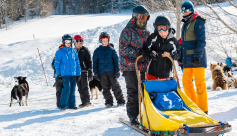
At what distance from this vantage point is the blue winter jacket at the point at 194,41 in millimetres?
3785

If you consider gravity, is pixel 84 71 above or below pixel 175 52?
below

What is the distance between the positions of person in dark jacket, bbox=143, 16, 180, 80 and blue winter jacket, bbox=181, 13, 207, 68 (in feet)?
1.64

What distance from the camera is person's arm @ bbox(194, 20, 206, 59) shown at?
374cm

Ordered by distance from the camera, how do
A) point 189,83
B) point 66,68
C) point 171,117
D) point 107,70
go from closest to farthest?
1. point 171,117
2. point 189,83
3. point 66,68
4. point 107,70

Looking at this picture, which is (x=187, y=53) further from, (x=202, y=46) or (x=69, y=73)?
(x=69, y=73)

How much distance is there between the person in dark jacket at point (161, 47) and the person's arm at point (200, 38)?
42 centimetres

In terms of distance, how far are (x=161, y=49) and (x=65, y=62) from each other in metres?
2.61

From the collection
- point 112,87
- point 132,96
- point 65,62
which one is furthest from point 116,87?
point 132,96

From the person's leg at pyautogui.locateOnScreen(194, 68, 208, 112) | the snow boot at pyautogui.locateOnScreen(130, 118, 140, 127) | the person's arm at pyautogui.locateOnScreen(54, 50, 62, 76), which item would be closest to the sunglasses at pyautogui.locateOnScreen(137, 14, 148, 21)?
the person's leg at pyautogui.locateOnScreen(194, 68, 208, 112)

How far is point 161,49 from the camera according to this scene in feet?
11.6

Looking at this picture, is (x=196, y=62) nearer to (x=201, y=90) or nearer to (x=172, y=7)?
(x=201, y=90)

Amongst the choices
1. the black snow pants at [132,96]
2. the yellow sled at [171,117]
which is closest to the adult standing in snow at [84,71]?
the black snow pants at [132,96]

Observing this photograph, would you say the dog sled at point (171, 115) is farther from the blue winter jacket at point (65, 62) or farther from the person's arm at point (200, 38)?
the blue winter jacket at point (65, 62)

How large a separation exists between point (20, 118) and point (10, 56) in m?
14.0
